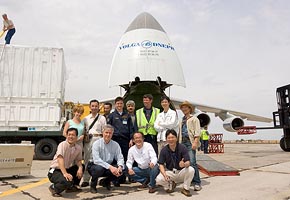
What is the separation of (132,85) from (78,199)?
19.5 ft

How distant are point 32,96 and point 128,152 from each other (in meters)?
5.43

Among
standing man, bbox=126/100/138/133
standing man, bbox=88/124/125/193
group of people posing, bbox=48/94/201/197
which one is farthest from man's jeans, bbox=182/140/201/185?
standing man, bbox=88/124/125/193

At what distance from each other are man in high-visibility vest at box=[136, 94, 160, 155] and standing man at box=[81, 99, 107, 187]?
674 millimetres

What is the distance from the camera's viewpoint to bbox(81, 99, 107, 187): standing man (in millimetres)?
4505

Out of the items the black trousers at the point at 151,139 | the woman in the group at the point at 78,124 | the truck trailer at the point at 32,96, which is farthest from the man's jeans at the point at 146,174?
the truck trailer at the point at 32,96

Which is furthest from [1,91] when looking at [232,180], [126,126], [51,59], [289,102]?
[289,102]

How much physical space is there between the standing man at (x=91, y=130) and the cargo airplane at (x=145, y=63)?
4.39 metres

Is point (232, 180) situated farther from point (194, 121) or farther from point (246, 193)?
point (194, 121)

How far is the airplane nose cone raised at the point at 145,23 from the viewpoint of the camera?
414 inches

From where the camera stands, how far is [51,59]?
29.1 ft

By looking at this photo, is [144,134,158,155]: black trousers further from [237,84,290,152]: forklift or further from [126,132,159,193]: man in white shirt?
[237,84,290,152]: forklift

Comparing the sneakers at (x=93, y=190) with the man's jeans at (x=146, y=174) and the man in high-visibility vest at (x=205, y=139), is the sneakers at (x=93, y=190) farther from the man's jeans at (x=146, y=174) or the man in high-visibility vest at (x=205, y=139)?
the man in high-visibility vest at (x=205, y=139)

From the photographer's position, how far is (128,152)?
4.34 metres

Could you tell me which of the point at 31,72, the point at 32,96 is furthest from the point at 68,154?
the point at 31,72
